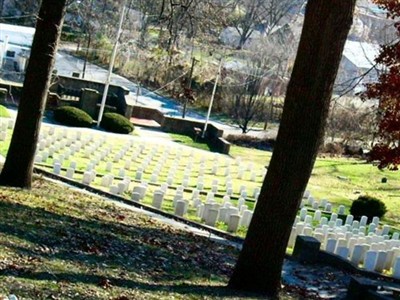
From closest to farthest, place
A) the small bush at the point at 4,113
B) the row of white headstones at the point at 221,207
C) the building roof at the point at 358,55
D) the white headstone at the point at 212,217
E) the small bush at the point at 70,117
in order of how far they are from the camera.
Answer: the row of white headstones at the point at 221,207 < the white headstone at the point at 212,217 < the small bush at the point at 4,113 < the small bush at the point at 70,117 < the building roof at the point at 358,55

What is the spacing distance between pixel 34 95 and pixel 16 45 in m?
39.5

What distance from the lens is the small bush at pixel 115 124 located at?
3909 cm

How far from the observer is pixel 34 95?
14.0 meters

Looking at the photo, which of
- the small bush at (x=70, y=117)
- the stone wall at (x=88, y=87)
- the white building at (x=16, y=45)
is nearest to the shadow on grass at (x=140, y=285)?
the small bush at (x=70, y=117)

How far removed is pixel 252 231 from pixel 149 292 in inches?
76.2

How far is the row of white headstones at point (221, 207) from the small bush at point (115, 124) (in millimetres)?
6097

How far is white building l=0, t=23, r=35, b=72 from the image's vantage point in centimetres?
5031

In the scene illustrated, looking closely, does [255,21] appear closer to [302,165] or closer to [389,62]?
[389,62]

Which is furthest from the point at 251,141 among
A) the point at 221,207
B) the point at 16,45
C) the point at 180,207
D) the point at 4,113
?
the point at 180,207

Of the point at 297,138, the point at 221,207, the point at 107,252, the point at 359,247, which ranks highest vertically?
the point at 297,138

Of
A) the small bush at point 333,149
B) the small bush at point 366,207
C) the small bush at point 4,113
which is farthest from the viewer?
the small bush at point 333,149

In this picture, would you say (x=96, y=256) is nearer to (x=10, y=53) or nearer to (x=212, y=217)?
(x=212, y=217)

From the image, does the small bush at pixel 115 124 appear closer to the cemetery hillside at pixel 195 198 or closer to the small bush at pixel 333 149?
the cemetery hillside at pixel 195 198

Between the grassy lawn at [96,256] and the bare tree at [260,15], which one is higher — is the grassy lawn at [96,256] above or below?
below
